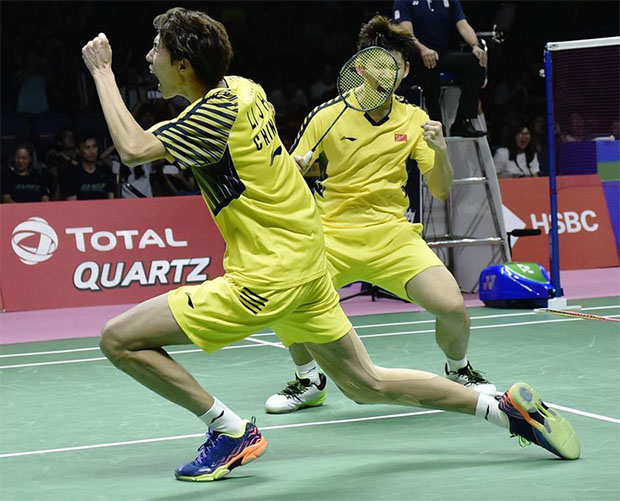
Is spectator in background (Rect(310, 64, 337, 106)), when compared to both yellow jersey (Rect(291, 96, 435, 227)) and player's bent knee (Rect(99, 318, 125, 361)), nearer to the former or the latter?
yellow jersey (Rect(291, 96, 435, 227))

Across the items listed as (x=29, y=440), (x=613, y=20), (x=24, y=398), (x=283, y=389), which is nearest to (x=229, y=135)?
(x=29, y=440)

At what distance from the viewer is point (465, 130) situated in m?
10.1

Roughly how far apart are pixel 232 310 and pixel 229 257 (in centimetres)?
23

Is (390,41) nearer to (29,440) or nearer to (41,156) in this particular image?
(29,440)

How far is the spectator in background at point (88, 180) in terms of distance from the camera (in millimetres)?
11523

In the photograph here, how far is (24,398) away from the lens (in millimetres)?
6227

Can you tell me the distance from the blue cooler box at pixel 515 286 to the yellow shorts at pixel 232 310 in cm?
509

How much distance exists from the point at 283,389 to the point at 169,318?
215 cm

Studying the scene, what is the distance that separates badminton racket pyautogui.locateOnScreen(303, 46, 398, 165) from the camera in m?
5.79

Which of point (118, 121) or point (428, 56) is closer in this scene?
point (118, 121)

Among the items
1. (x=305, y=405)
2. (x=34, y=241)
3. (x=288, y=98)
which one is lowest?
(x=305, y=405)

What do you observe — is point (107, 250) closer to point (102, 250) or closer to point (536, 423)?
point (102, 250)

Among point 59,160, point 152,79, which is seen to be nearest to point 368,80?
point 59,160

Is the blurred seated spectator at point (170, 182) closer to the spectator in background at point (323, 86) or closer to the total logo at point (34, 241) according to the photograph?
the total logo at point (34, 241)
